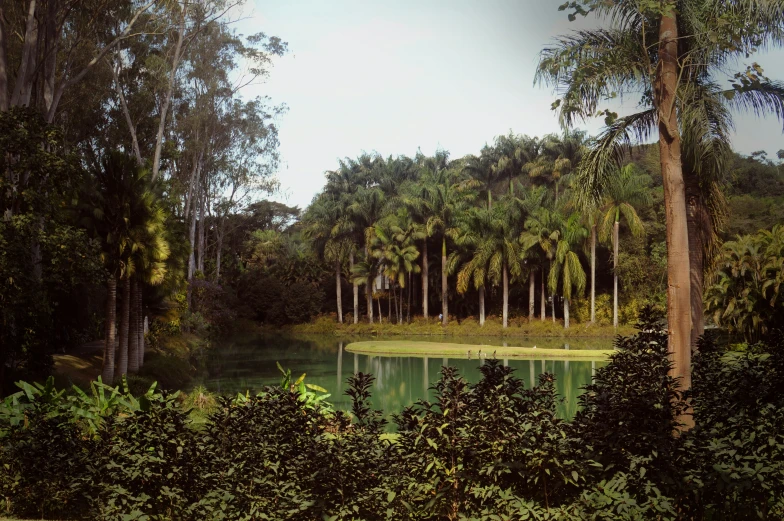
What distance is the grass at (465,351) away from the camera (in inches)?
1198

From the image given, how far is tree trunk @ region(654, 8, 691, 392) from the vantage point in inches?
306

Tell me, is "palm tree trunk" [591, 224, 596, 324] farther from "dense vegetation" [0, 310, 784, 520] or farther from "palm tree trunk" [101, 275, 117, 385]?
"dense vegetation" [0, 310, 784, 520]

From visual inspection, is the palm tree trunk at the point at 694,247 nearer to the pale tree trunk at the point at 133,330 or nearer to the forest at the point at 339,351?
the forest at the point at 339,351

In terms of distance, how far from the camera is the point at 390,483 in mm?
5527

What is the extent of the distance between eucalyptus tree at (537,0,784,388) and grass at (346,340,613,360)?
1839cm

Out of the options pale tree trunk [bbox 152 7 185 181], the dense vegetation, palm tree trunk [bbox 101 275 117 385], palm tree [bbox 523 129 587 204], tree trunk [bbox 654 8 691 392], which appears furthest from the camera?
palm tree [bbox 523 129 587 204]

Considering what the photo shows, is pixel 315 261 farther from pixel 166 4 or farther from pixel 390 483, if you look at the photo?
pixel 390 483

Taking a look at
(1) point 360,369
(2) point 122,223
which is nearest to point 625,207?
(1) point 360,369

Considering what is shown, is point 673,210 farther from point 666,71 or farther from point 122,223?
point 122,223

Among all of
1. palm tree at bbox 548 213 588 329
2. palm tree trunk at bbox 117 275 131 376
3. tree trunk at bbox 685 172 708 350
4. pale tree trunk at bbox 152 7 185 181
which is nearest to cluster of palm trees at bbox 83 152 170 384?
palm tree trunk at bbox 117 275 131 376

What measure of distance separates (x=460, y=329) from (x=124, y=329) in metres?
27.7

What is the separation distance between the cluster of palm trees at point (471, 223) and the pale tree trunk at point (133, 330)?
76.5ft

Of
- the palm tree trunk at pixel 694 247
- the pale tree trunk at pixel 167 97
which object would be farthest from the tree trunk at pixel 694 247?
the pale tree trunk at pixel 167 97

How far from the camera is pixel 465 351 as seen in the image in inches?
1273
